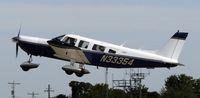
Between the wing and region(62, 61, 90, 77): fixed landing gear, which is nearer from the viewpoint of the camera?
region(62, 61, 90, 77): fixed landing gear

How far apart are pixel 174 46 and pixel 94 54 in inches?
227

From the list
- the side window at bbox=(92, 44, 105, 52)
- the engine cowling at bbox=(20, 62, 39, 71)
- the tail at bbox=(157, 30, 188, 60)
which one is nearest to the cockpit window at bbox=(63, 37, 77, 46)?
the side window at bbox=(92, 44, 105, 52)

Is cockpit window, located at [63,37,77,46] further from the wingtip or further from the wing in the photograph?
the wingtip

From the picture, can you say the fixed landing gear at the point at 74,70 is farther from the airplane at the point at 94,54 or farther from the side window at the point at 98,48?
the side window at the point at 98,48

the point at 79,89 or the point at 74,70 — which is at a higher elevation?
the point at 79,89

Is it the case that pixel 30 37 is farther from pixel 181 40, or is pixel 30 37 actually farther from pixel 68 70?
pixel 181 40

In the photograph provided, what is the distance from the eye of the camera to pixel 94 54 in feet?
205

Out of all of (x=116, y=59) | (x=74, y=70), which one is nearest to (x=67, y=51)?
(x=74, y=70)

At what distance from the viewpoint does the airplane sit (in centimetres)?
6225

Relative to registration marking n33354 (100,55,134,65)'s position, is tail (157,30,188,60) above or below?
above

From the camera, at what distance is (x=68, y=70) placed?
62.2 m

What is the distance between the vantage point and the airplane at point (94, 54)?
62.2m

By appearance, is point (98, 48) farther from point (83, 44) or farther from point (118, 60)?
point (118, 60)

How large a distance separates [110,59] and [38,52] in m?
5.17
